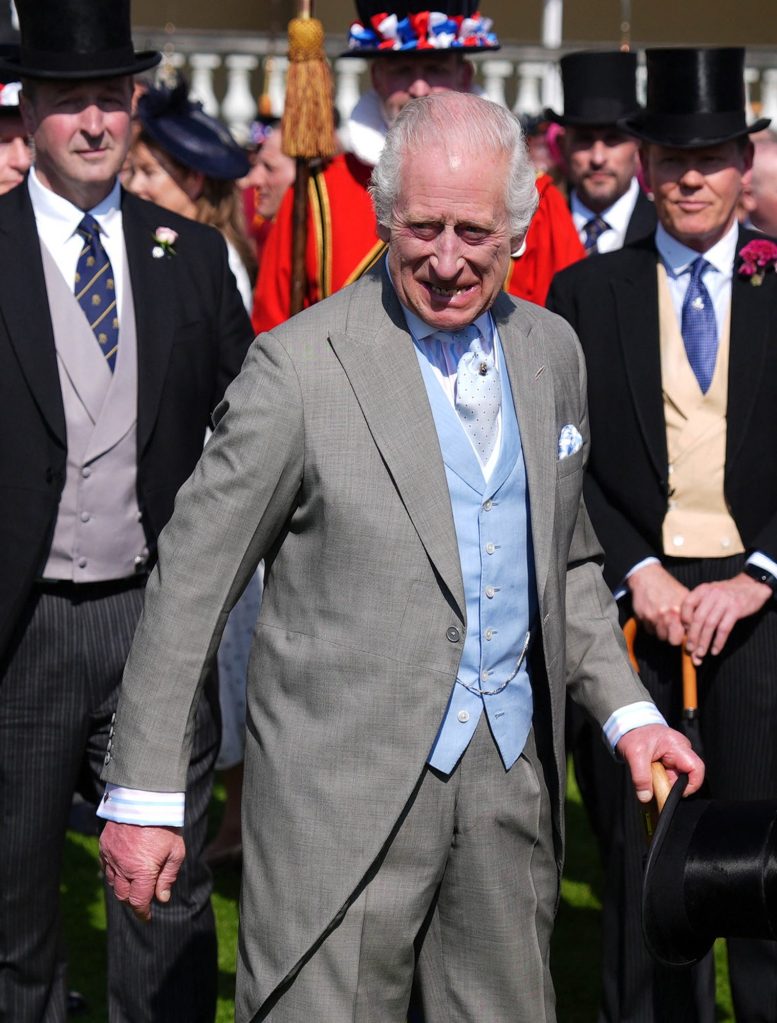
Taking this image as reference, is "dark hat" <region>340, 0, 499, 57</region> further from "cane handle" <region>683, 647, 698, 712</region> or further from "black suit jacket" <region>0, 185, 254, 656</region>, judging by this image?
"cane handle" <region>683, 647, 698, 712</region>

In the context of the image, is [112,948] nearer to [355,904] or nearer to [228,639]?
[355,904]

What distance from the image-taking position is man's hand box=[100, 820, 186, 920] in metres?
3.25

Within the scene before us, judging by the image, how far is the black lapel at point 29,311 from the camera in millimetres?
4168

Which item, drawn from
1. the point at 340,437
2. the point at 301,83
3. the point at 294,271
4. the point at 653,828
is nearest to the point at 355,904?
the point at 653,828

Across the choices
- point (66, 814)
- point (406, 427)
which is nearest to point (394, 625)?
point (406, 427)

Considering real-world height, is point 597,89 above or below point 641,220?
above

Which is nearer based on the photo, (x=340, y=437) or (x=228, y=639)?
(x=340, y=437)

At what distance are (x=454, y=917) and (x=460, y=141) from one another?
1.42 m

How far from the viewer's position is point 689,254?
4766 millimetres

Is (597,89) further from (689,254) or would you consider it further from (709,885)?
(709,885)

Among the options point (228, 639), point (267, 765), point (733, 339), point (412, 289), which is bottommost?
point (228, 639)

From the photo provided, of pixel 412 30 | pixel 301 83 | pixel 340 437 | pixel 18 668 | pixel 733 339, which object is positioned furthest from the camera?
pixel 301 83

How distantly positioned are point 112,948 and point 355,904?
125 cm

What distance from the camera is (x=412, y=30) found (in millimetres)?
5512
